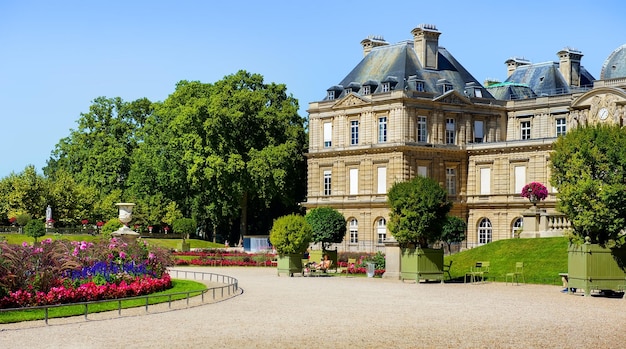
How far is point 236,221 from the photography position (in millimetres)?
85812

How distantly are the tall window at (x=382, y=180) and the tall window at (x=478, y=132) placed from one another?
298 inches

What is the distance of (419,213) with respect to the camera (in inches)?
1566

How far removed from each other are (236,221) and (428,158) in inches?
924

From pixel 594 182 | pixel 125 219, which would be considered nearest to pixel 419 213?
pixel 594 182

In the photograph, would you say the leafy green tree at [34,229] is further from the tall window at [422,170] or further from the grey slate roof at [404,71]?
the tall window at [422,170]

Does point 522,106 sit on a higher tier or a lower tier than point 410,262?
higher

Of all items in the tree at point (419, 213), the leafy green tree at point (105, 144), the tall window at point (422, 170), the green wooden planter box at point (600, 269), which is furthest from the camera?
the leafy green tree at point (105, 144)

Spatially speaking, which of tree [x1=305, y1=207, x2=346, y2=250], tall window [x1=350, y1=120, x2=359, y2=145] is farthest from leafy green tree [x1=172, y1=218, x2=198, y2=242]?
tree [x1=305, y1=207, x2=346, y2=250]

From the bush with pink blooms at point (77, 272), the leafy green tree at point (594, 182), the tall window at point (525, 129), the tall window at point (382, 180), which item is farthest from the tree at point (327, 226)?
the leafy green tree at point (594, 182)

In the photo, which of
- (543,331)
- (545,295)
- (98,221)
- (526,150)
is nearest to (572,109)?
(526,150)

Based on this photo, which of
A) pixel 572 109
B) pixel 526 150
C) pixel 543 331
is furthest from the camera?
pixel 526 150

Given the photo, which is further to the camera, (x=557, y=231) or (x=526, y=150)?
(x=526, y=150)

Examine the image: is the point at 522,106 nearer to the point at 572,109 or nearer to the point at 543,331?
the point at 572,109

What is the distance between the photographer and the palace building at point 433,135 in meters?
66.9
